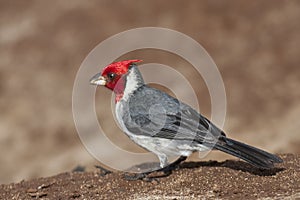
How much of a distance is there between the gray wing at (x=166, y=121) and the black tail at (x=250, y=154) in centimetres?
14

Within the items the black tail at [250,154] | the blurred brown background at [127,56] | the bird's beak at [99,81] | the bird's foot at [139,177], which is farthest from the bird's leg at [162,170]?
the blurred brown background at [127,56]

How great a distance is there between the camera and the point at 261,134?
45.9 feet

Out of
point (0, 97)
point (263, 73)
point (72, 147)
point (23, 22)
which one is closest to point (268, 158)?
point (72, 147)

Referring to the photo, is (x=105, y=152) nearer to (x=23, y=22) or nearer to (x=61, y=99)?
(x=61, y=99)

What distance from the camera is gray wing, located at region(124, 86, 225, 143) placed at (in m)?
7.42

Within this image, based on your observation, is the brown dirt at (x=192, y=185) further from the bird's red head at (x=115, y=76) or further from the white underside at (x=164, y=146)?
the bird's red head at (x=115, y=76)

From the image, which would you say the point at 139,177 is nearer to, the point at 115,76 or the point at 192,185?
the point at 192,185

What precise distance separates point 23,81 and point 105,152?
4.48 meters

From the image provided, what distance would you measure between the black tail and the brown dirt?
7.7 inches

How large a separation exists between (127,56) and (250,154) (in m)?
10.8

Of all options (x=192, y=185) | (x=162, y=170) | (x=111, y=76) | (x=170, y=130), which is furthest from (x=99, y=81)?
(x=192, y=185)

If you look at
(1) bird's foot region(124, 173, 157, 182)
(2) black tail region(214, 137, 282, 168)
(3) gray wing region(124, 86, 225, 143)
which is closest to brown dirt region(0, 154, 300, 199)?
(1) bird's foot region(124, 173, 157, 182)

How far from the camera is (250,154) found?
7.16 metres

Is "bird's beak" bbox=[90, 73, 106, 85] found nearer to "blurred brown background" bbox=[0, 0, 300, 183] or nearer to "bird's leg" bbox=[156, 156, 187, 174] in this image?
"bird's leg" bbox=[156, 156, 187, 174]
